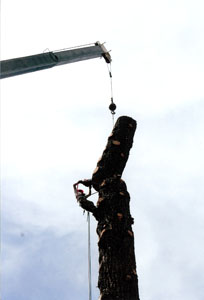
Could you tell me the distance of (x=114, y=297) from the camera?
4863 mm

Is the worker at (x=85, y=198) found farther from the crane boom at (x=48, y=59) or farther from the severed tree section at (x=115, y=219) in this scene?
the crane boom at (x=48, y=59)

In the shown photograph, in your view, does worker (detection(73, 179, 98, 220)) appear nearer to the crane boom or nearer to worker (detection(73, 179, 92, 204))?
worker (detection(73, 179, 92, 204))

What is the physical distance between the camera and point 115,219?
550 centimetres

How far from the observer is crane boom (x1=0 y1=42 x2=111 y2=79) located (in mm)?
7074

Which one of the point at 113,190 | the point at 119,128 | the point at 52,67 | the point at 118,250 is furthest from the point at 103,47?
the point at 118,250

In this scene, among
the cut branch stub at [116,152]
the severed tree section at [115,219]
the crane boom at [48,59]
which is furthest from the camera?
the crane boom at [48,59]

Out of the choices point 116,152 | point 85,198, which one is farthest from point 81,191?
point 116,152

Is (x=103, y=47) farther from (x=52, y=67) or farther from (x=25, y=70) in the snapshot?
(x=25, y=70)

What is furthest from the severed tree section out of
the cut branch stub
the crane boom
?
the crane boom

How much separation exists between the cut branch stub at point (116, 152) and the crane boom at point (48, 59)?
227 cm

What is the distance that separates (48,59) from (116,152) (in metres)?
3.69

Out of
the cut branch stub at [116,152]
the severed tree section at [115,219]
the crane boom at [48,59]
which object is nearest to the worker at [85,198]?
the severed tree section at [115,219]

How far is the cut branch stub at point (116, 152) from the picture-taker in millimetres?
6277

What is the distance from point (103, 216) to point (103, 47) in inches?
352
